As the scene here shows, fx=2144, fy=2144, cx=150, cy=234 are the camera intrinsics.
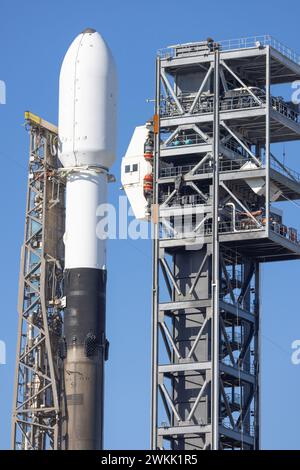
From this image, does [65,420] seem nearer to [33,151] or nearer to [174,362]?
[174,362]

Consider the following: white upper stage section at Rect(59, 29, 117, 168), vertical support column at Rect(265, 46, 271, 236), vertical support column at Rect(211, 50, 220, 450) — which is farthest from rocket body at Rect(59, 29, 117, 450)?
vertical support column at Rect(265, 46, 271, 236)

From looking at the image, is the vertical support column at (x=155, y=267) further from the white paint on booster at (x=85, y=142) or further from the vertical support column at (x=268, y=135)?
the vertical support column at (x=268, y=135)

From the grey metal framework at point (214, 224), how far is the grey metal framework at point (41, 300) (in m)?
8.08

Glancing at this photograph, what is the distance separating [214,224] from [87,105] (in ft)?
40.6

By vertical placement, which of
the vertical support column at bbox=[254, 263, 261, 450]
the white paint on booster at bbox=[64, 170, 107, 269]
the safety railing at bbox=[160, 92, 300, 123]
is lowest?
the vertical support column at bbox=[254, 263, 261, 450]

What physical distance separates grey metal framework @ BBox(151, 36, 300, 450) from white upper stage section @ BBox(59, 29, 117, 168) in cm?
362

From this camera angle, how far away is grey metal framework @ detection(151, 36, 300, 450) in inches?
5177

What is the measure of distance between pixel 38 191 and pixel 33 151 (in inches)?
112

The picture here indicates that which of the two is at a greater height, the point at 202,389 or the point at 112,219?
the point at 112,219

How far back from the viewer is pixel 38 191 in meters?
141

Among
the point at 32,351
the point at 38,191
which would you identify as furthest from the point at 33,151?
the point at 32,351

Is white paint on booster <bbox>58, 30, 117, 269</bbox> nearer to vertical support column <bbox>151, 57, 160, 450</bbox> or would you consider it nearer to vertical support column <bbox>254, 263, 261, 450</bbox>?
vertical support column <bbox>151, 57, 160, 450</bbox>

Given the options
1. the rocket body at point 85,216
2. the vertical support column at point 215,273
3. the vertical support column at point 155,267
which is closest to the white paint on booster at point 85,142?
the rocket body at point 85,216
